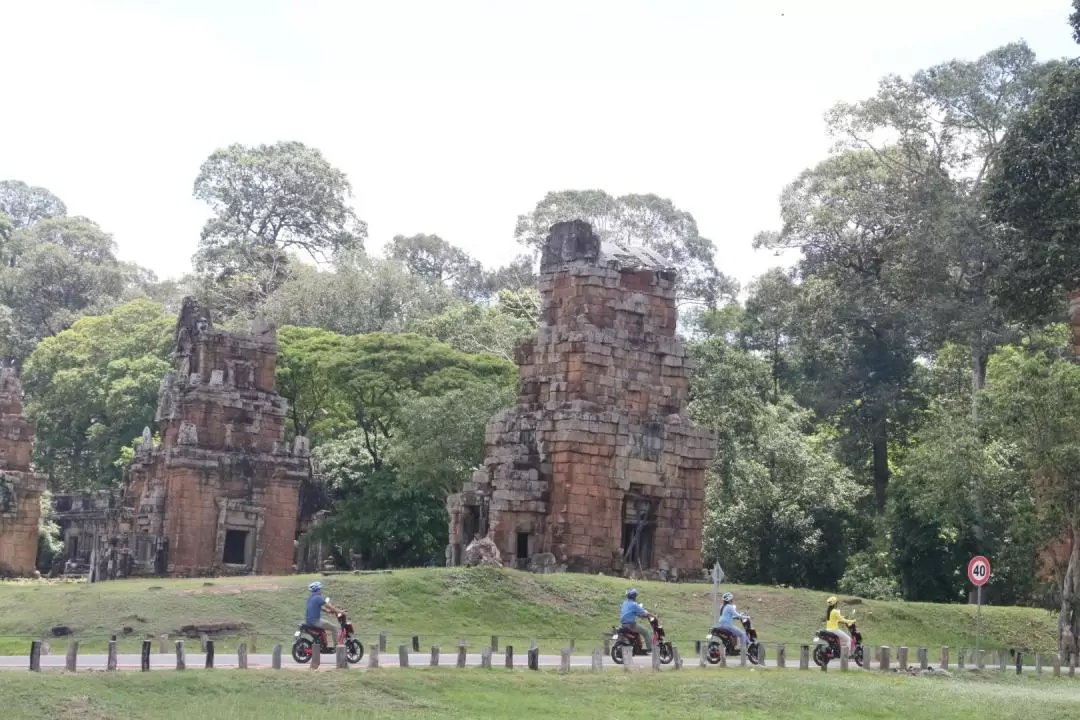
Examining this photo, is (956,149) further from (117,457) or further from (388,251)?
(388,251)

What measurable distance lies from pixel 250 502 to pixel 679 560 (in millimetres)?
16477

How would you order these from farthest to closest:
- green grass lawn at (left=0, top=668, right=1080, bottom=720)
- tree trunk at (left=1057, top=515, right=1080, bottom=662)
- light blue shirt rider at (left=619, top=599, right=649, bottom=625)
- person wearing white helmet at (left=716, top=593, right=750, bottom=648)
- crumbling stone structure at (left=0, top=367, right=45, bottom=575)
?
crumbling stone structure at (left=0, top=367, right=45, bottom=575) < tree trunk at (left=1057, top=515, right=1080, bottom=662) < person wearing white helmet at (left=716, top=593, right=750, bottom=648) < light blue shirt rider at (left=619, top=599, right=649, bottom=625) < green grass lawn at (left=0, top=668, right=1080, bottom=720)

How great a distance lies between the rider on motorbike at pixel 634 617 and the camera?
2533 centimetres

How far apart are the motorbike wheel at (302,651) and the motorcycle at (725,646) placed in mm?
6681

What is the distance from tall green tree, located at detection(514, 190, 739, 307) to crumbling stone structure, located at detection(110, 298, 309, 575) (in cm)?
4117

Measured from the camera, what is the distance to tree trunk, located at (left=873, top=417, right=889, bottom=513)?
60.0m

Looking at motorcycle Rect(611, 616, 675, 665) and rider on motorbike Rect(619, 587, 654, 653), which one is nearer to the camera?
rider on motorbike Rect(619, 587, 654, 653)

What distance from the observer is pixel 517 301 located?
78.8 metres

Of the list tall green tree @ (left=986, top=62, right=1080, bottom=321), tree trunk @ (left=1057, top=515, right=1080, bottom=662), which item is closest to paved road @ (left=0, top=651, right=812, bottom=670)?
tree trunk @ (left=1057, top=515, right=1080, bottom=662)

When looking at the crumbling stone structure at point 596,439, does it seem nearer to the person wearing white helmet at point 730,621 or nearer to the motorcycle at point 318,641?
the person wearing white helmet at point 730,621

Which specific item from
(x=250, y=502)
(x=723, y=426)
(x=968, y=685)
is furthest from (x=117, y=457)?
(x=968, y=685)

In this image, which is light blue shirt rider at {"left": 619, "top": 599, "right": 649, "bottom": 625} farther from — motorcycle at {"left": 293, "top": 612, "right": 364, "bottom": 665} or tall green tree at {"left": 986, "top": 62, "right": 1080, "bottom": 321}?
tall green tree at {"left": 986, "top": 62, "right": 1080, "bottom": 321}

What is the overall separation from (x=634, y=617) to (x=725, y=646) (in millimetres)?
2050

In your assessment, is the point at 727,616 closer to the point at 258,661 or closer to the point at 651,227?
the point at 258,661
